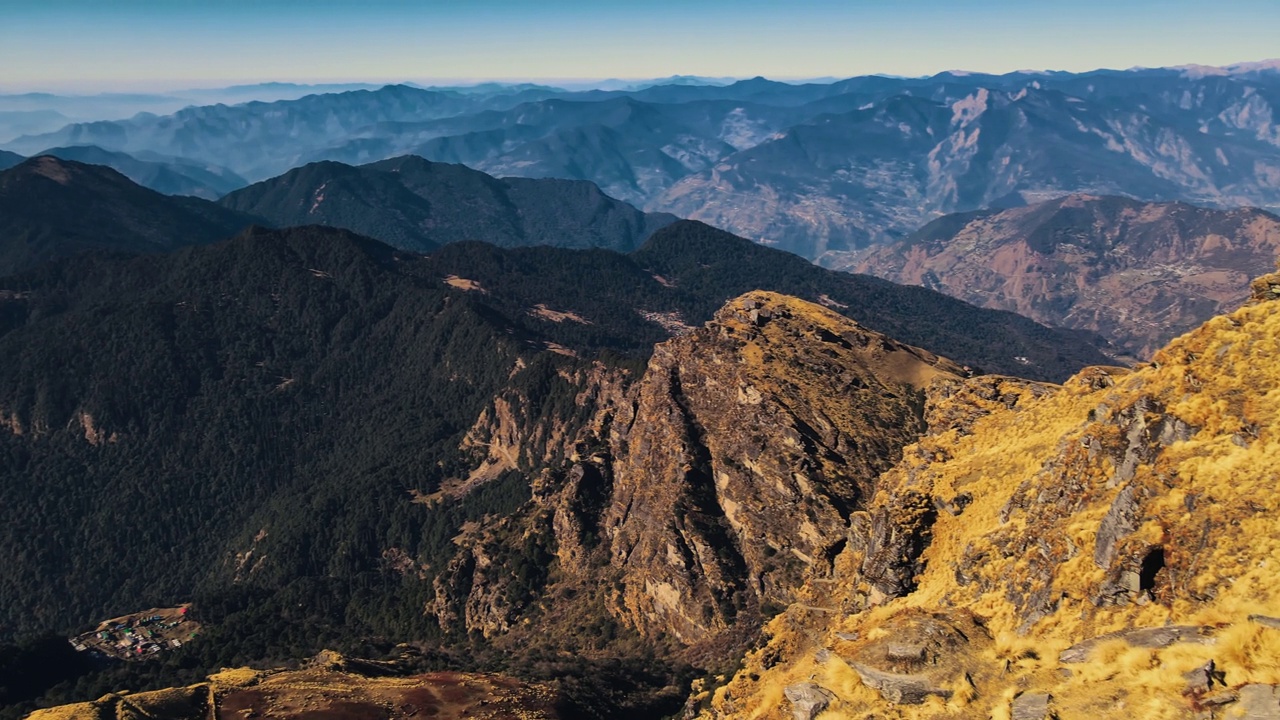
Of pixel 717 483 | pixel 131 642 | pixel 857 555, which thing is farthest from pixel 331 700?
pixel 131 642

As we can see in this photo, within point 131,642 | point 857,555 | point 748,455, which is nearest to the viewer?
point 857,555

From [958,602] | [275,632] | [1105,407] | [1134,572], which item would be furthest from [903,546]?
[275,632]

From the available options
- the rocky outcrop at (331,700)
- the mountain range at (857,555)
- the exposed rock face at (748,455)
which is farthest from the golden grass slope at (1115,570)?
the exposed rock face at (748,455)

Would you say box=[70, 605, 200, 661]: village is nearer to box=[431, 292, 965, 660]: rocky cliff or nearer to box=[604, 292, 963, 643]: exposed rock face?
box=[431, 292, 965, 660]: rocky cliff

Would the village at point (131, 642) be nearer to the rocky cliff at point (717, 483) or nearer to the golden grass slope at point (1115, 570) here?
the rocky cliff at point (717, 483)

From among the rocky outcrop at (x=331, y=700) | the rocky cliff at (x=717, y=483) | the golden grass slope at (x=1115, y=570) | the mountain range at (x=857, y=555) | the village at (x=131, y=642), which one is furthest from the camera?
the village at (x=131, y=642)

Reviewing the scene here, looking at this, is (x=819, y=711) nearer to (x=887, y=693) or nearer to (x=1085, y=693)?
(x=887, y=693)

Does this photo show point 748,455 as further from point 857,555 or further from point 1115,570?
point 1115,570

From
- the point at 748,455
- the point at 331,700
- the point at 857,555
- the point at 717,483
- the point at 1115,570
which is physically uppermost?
the point at 1115,570
